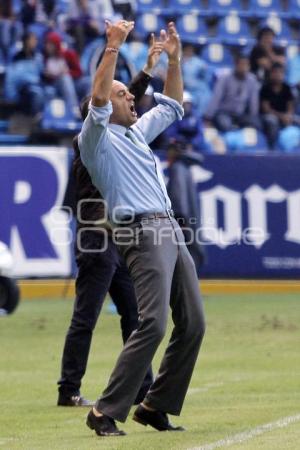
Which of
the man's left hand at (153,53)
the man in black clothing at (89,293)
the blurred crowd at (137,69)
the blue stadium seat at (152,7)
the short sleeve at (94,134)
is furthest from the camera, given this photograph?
the blue stadium seat at (152,7)

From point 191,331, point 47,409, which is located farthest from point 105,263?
point 191,331

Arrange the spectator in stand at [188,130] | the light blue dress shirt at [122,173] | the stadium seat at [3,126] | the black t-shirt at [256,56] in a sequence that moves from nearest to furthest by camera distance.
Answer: the light blue dress shirt at [122,173] < the spectator in stand at [188,130] < the stadium seat at [3,126] < the black t-shirt at [256,56]

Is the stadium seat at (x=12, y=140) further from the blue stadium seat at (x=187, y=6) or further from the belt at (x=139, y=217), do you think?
the belt at (x=139, y=217)

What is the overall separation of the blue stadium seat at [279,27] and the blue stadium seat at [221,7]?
25.1 inches

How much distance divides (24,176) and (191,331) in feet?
37.4

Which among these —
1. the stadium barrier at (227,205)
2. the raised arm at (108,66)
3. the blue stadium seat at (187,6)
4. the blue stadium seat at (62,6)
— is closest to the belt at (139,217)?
the raised arm at (108,66)

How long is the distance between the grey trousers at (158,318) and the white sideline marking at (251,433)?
0.41m

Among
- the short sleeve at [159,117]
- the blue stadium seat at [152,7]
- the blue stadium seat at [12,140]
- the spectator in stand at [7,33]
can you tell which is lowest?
the blue stadium seat at [12,140]

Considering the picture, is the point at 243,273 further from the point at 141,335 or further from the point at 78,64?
the point at 141,335

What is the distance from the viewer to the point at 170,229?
815cm

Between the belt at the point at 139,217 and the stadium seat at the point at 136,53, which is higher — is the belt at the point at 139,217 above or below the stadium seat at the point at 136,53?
above

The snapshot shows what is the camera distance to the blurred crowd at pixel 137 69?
2192cm

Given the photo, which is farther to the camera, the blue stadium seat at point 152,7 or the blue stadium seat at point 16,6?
the blue stadium seat at point 152,7

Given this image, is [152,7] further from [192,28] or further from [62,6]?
[62,6]
